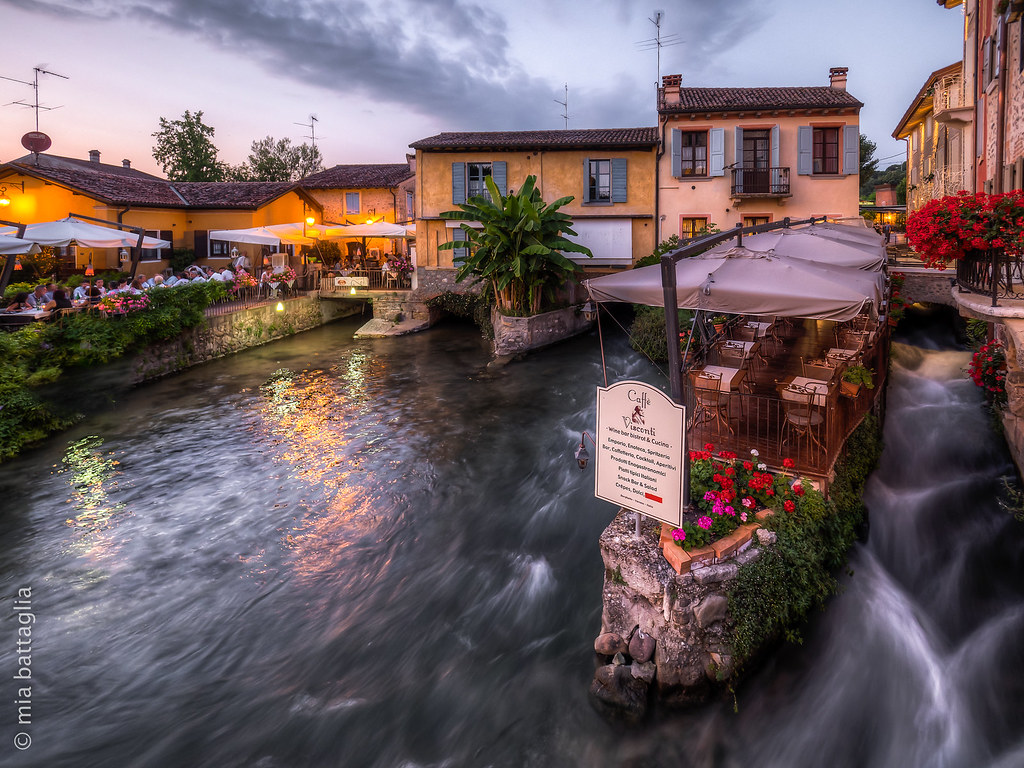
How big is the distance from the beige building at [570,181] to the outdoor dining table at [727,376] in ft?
66.9

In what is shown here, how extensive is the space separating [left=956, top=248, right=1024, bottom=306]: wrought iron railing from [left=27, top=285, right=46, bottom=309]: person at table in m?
20.4

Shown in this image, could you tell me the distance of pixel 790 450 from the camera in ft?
26.2

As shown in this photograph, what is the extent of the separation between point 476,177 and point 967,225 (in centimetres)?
2381

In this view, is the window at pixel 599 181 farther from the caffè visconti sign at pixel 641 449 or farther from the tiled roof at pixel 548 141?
the caffè visconti sign at pixel 641 449

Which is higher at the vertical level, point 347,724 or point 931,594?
point 931,594

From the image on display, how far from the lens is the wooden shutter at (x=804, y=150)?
26.2 metres

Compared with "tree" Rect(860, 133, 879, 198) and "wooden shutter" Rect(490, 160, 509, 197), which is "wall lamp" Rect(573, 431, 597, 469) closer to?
"wooden shutter" Rect(490, 160, 509, 197)

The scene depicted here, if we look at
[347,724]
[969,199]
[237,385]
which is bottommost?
[347,724]

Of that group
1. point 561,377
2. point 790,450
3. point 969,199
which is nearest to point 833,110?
point 561,377

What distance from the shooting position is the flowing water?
19.0ft

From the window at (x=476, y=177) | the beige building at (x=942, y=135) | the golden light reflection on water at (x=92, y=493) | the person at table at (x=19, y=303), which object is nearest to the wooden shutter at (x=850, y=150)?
the beige building at (x=942, y=135)

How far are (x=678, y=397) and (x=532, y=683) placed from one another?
130 inches

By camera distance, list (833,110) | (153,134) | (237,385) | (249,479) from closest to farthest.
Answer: (249,479)
(237,385)
(833,110)
(153,134)

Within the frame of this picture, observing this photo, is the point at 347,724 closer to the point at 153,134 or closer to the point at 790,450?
the point at 790,450
